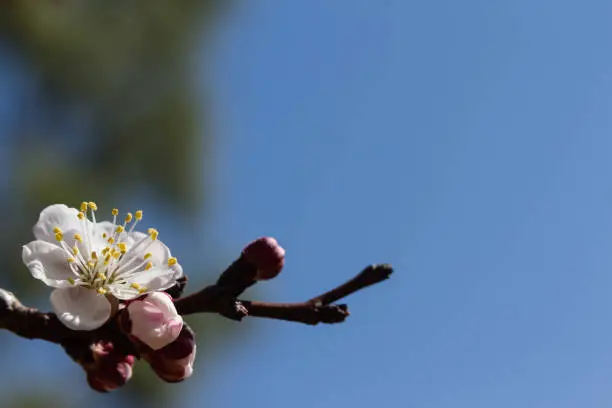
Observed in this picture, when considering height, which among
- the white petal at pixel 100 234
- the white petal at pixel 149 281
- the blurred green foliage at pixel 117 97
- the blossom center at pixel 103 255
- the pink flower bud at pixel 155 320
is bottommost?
the pink flower bud at pixel 155 320

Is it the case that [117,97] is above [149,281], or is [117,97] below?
above

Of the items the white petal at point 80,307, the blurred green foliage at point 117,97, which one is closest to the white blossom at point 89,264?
the white petal at point 80,307

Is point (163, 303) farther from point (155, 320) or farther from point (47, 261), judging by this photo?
point (47, 261)

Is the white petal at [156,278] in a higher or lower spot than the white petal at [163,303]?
higher

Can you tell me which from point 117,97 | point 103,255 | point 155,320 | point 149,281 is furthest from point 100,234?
point 117,97

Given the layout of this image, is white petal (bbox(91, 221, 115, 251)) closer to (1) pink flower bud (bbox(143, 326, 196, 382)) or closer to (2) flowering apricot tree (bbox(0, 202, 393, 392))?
(2) flowering apricot tree (bbox(0, 202, 393, 392))

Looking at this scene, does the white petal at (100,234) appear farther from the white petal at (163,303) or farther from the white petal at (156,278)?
the white petal at (163,303)
